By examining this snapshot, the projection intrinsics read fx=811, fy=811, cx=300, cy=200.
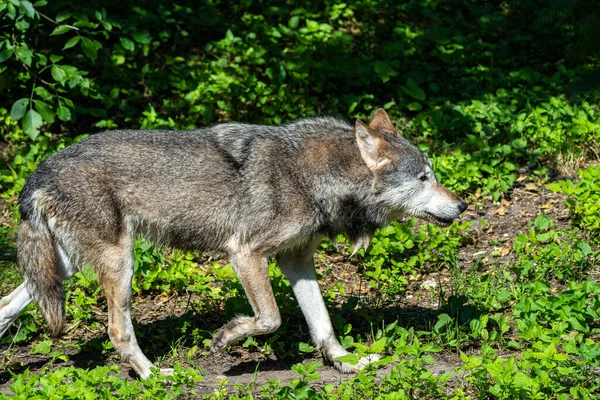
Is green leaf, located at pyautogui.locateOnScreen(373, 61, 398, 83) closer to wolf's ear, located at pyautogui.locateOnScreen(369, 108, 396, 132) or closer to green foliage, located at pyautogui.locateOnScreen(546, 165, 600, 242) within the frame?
green foliage, located at pyautogui.locateOnScreen(546, 165, 600, 242)

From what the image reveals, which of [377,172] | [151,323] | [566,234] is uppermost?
[377,172]

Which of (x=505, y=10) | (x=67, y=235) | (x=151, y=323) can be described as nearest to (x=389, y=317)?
(x=151, y=323)

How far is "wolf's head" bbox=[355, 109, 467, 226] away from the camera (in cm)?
594

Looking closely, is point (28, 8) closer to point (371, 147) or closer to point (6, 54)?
point (6, 54)

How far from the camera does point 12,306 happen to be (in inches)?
228

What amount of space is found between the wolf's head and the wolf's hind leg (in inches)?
72.0

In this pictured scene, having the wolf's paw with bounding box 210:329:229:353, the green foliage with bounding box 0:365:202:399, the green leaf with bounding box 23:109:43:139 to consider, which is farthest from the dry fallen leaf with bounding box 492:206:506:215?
the green leaf with bounding box 23:109:43:139

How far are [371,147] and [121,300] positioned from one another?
209 cm

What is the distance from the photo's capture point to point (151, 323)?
6621 millimetres

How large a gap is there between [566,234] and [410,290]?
62.3 inches

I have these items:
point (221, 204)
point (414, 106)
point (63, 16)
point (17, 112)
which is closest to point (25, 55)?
point (17, 112)

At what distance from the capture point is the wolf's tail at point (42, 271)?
5.52 metres

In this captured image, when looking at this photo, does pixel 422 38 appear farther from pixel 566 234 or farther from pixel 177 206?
pixel 177 206

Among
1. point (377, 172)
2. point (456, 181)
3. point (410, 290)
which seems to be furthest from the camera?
point (456, 181)
